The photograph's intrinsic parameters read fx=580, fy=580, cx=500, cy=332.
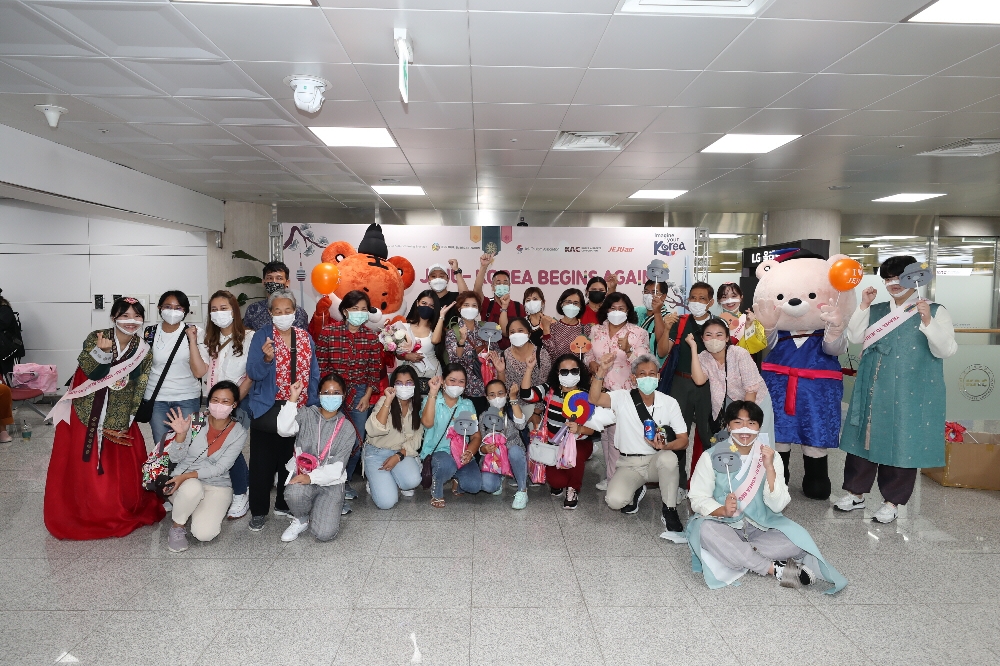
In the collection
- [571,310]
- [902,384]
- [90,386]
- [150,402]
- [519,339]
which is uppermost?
[571,310]

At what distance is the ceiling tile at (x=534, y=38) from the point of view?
9.53ft

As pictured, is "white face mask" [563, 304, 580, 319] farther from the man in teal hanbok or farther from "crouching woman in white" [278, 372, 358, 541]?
the man in teal hanbok

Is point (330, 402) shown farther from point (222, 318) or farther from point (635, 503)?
point (635, 503)

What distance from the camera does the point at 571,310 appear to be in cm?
445

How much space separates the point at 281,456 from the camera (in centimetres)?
376

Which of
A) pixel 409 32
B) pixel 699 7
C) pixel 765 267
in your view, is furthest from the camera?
pixel 765 267

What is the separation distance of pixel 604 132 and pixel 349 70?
7.39 feet

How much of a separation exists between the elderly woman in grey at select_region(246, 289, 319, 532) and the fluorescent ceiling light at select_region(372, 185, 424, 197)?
405cm

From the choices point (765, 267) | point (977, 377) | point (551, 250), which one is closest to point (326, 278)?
point (765, 267)

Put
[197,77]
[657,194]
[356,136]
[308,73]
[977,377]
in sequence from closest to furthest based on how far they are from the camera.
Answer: [308,73] < [197,77] < [356,136] < [977,377] < [657,194]

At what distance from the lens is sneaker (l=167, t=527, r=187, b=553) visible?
3342 mm

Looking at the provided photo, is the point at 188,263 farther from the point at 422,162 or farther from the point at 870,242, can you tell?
the point at 870,242

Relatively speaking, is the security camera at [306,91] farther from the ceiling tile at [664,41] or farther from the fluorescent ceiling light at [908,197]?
the fluorescent ceiling light at [908,197]

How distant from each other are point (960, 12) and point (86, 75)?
496 centimetres
